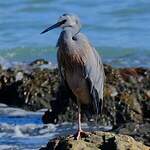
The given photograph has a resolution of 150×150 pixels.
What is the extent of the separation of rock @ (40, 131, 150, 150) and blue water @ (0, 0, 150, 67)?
8609 mm

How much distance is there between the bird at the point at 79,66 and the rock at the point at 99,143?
0.90 meters

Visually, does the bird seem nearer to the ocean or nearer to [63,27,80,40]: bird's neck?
[63,27,80,40]: bird's neck

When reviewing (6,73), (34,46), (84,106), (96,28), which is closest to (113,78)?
(6,73)

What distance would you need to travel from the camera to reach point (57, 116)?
10.4 m

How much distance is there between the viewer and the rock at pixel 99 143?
260 inches

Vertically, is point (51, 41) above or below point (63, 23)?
above

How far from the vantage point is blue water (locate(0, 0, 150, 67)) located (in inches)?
665

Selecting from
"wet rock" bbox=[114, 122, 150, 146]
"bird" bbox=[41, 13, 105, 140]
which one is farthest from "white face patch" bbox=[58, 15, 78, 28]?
"wet rock" bbox=[114, 122, 150, 146]

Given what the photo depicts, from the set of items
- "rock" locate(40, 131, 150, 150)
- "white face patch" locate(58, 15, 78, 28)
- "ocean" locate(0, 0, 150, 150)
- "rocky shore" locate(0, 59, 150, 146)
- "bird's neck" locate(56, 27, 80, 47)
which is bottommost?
"rock" locate(40, 131, 150, 150)

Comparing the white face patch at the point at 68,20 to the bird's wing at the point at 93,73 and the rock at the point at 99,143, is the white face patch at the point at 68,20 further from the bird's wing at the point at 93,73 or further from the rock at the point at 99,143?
the rock at the point at 99,143

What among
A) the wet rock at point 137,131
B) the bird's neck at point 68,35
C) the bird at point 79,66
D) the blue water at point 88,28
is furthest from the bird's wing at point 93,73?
the blue water at point 88,28

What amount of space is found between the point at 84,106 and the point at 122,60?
8223 mm

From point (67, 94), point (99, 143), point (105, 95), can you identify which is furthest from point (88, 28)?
point (99, 143)

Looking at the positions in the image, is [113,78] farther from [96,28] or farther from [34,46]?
[96,28]
